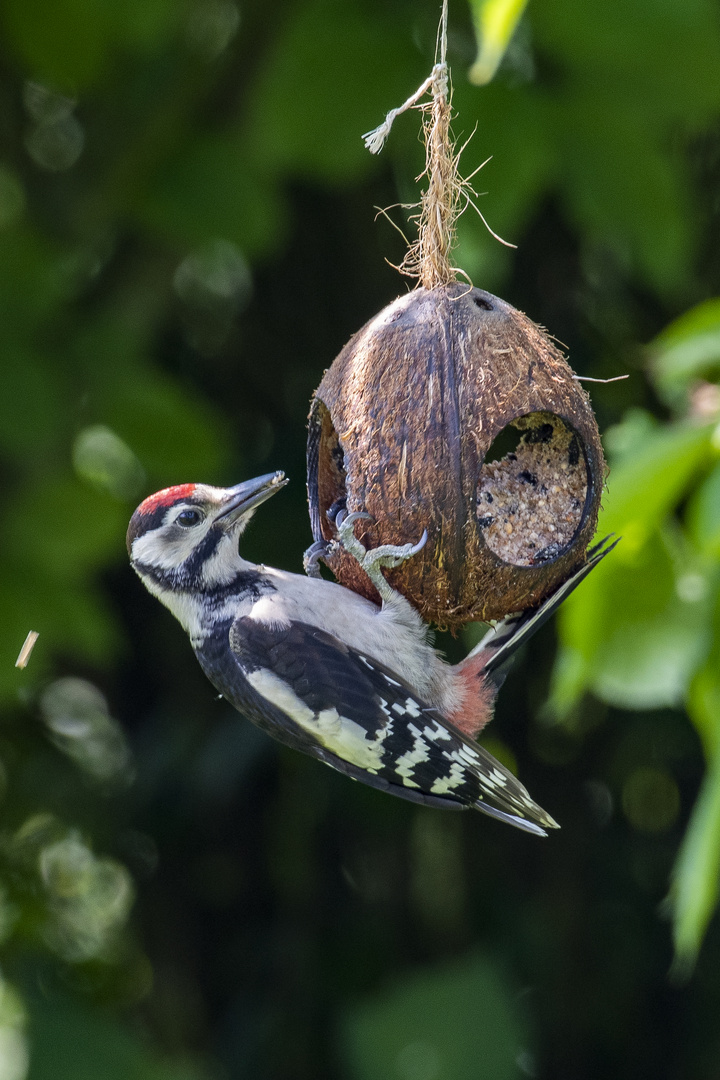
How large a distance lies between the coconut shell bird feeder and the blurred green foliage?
223 mm

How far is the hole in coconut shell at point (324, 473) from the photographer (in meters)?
2.70

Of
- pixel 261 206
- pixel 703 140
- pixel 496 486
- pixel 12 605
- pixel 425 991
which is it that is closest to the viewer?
pixel 496 486

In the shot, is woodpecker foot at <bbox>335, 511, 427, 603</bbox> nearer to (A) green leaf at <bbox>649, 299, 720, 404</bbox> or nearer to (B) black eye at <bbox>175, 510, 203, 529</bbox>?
(B) black eye at <bbox>175, 510, 203, 529</bbox>

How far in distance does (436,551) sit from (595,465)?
40 centimetres

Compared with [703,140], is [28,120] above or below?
below

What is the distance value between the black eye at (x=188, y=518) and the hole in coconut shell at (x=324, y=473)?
10.2 inches

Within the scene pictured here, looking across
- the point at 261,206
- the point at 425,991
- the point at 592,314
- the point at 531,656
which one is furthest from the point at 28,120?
the point at 425,991

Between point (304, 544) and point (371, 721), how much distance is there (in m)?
2.23

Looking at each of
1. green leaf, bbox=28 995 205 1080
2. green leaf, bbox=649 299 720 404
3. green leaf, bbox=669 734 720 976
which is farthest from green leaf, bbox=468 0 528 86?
green leaf, bbox=28 995 205 1080

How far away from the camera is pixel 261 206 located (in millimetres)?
4059

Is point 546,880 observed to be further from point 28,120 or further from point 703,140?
point 28,120

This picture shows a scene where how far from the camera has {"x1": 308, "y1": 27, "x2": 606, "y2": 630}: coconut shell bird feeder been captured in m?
2.28

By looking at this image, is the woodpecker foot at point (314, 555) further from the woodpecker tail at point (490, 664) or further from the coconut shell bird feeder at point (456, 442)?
the woodpecker tail at point (490, 664)

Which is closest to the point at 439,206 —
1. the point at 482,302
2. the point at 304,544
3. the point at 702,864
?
the point at 482,302
